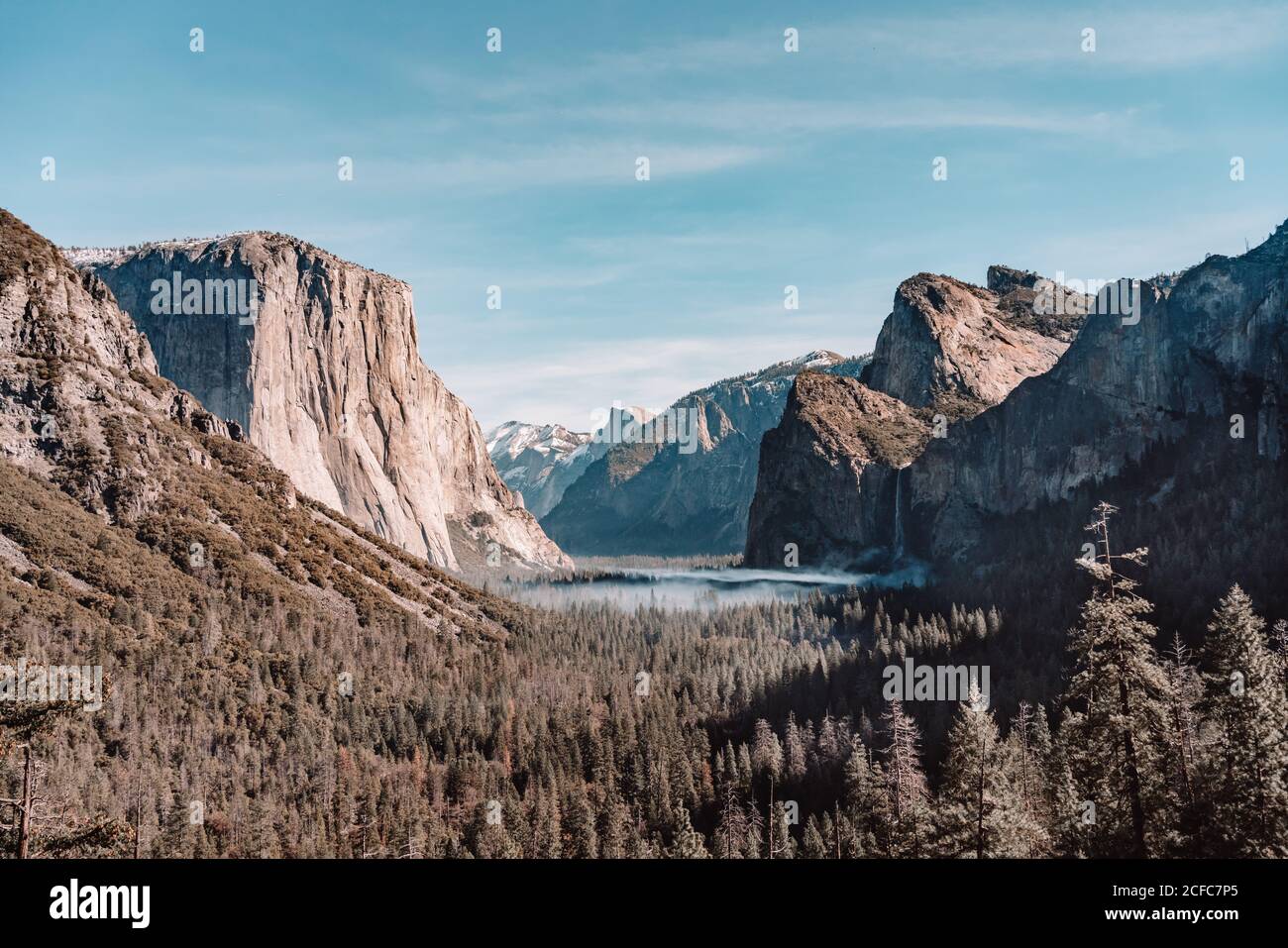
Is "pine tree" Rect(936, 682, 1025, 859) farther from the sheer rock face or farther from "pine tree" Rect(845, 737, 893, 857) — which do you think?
the sheer rock face

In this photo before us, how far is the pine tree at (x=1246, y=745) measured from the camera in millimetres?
37375

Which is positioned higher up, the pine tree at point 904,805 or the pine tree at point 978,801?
the pine tree at point 978,801

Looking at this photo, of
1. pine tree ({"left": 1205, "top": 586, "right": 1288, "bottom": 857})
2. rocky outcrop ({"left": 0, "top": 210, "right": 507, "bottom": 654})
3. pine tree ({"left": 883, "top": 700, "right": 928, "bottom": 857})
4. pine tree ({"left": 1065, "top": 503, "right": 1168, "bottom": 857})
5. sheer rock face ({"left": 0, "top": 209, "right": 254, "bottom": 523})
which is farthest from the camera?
sheer rock face ({"left": 0, "top": 209, "right": 254, "bottom": 523})

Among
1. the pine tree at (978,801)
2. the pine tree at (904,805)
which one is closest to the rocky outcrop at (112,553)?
the pine tree at (904,805)

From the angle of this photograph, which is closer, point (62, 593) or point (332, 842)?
point (332, 842)

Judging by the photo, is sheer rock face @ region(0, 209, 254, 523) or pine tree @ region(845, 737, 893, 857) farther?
sheer rock face @ region(0, 209, 254, 523)

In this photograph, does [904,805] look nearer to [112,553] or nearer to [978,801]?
[978,801]

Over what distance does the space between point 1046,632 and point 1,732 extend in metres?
178

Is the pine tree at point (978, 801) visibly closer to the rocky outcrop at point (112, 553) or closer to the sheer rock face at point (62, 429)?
the rocky outcrop at point (112, 553)

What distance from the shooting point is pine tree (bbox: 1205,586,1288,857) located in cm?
3738

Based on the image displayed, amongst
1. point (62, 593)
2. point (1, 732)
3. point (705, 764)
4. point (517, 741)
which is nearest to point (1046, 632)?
point (705, 764)

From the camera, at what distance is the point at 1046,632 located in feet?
604

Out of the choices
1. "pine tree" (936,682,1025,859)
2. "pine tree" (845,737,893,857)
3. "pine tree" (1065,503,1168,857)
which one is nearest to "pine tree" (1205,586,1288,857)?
"pine tree" (1065,503,1168,857)
